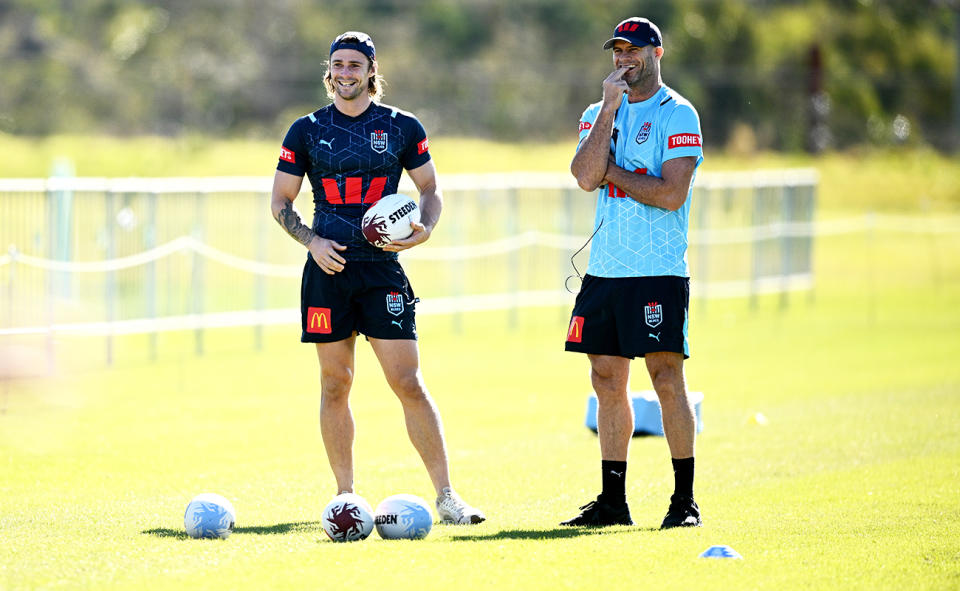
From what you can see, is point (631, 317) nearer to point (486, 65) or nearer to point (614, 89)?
point (614, 89)

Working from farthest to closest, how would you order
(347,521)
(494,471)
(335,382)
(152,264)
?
(152,264), (494,471), (335,382), (347,521)

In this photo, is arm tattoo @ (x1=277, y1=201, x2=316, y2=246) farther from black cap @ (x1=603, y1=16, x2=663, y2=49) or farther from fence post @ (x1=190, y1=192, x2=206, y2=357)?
fence post @ (x1=190, y1=192, x2=206, y2=357)

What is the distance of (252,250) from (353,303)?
1296 centimetres

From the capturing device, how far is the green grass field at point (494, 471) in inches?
246

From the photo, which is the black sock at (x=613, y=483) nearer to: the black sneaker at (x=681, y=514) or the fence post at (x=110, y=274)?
the black sneaker at (x=681, y=514)

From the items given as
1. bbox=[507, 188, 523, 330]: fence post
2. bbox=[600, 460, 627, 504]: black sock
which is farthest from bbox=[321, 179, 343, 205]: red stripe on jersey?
bbox=[507, 188, 523, 330]: fence post

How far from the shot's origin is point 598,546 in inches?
265

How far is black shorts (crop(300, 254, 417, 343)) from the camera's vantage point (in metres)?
7.50

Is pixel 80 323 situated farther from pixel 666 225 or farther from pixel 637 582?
pixel 637 582

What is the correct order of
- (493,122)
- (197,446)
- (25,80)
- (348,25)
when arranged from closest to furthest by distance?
(197,446), (25,80), (493,122), (348,25)

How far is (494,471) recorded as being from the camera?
9555 millimetres

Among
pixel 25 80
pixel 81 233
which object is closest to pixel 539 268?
pixel 81 233

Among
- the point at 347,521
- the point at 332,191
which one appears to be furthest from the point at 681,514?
the point at 332,191

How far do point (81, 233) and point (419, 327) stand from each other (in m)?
6.05
